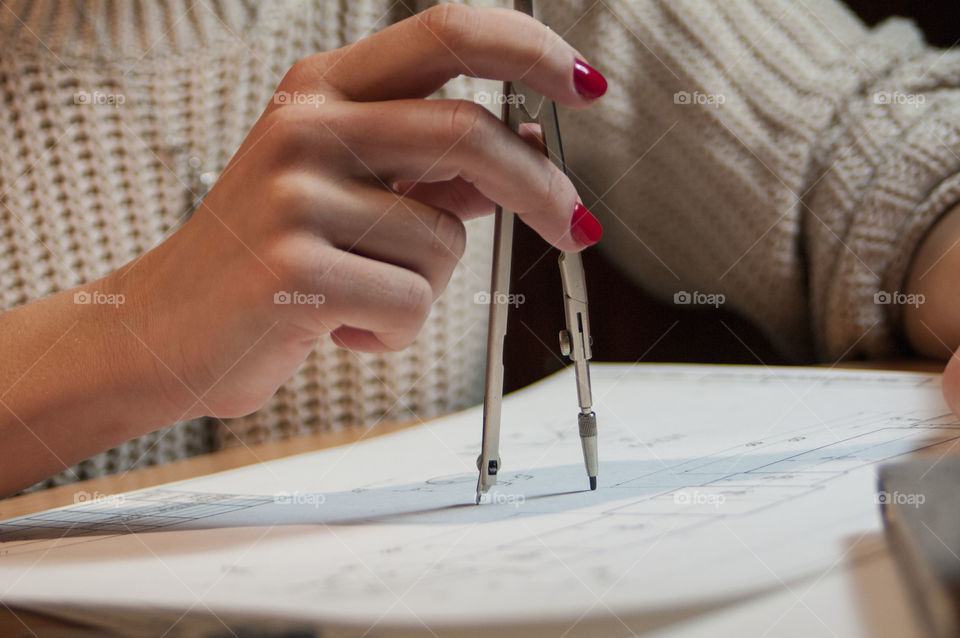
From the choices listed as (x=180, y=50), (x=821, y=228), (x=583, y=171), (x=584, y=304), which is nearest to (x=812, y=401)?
(x=584, y=304)

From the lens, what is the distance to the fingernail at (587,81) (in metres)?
0.37

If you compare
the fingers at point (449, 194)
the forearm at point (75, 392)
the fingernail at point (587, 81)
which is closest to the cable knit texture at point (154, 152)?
the forearm at point (75, 392)

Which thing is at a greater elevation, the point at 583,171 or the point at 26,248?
the point at 583,171

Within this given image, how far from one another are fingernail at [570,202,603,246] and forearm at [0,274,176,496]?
251 mm

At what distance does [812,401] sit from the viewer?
53cm

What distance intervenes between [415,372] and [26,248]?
379 millimetres

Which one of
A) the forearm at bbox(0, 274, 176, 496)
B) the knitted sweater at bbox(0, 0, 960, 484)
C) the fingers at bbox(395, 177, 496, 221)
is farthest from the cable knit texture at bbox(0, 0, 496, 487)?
the fingers at bbox(395, 177, 496, 221)

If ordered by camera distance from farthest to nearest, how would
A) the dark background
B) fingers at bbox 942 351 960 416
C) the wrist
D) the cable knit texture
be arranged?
the dark background, the cable knit texture, the wrist, fingers at bbox 942 351 960 416

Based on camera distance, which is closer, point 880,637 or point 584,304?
point 880,637

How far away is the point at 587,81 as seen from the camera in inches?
14.8

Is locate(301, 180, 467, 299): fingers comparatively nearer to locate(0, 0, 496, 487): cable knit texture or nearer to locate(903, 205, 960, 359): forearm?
locate(0, 0, 496, 487): cable knit texture

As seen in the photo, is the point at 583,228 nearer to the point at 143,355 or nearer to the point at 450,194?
the point at 450,194

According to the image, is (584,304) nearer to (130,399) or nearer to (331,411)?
(130,399)

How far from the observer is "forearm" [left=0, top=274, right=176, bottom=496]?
17.3 inches
